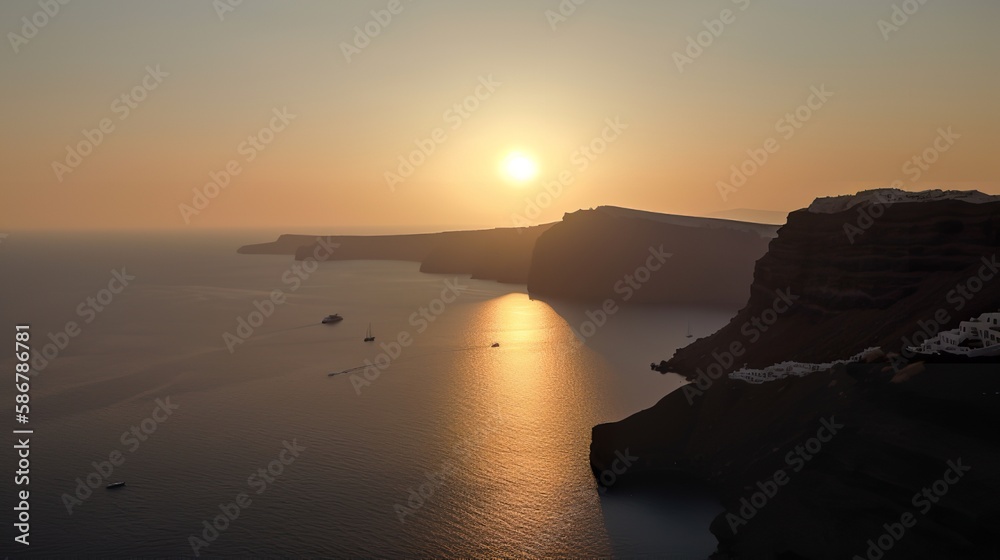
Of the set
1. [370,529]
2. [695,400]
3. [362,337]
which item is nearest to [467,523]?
[370,529]

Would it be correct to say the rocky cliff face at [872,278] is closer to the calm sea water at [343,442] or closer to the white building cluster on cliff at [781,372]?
the white building cluster on cliff at [781,372]

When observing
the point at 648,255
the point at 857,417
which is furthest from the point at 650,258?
the point at 857,417

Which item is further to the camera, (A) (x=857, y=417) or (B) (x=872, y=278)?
(B) (x=872, y=278)

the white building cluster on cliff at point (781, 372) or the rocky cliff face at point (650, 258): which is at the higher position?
the rocky cliff face at point (650, 258)

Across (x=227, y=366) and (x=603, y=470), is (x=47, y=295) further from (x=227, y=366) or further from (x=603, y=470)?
(x=603, y=470)

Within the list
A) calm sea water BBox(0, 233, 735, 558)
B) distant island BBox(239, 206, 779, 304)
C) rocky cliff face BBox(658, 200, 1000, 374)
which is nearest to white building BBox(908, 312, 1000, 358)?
rocky cliff face BBox(658, 200, 1000, 374)

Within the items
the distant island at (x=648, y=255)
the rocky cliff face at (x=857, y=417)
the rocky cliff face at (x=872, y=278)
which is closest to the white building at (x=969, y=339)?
the rocky cliff face at (x=857, y=417)

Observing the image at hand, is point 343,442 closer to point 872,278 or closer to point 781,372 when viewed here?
point 781,372
